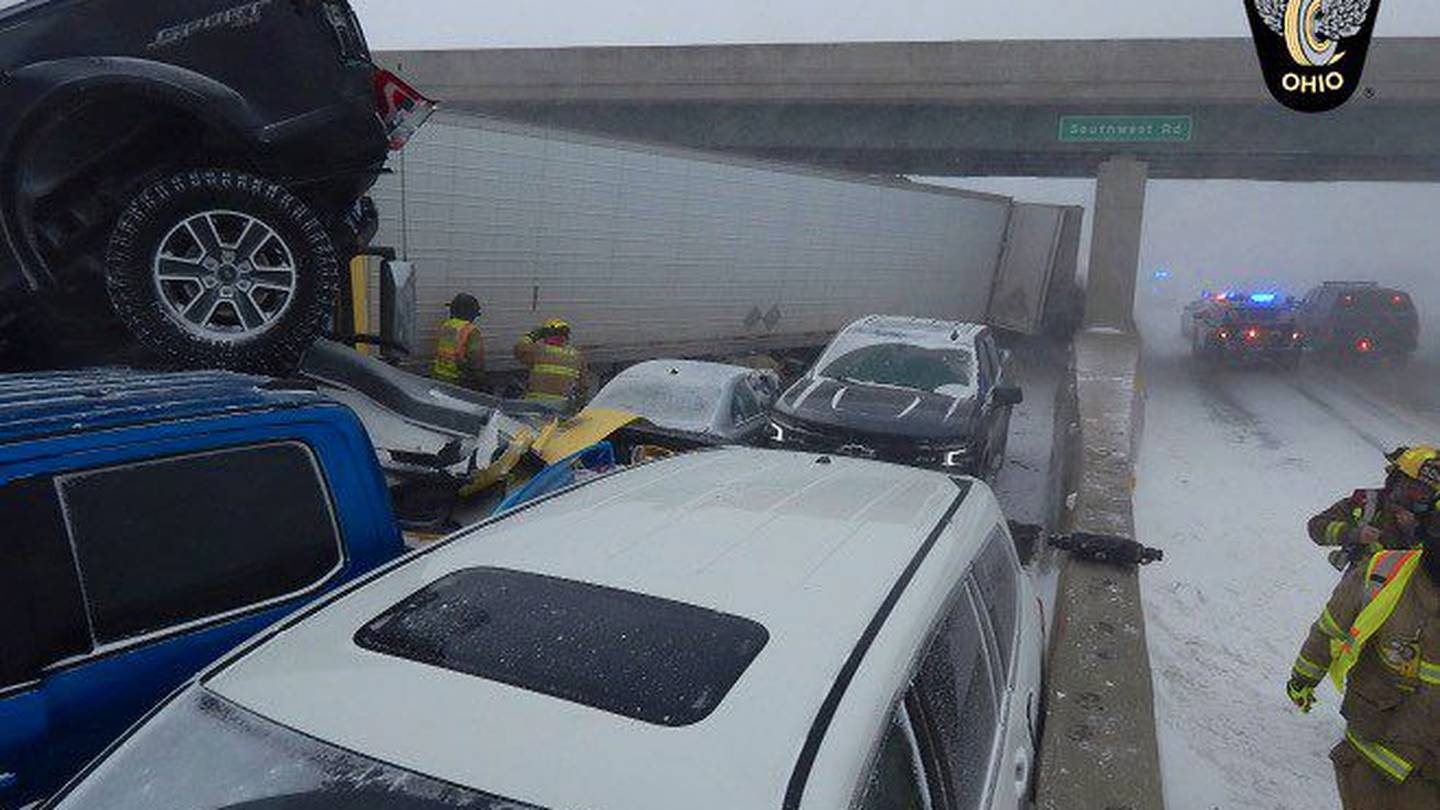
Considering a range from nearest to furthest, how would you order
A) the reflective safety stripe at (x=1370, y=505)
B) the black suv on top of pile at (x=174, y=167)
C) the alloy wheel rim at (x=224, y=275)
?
the black suv on top of pile at (x=174, y=167) < the alloy wheel rim at (x=224, y=275) < the reflective safety stripe at (x=1370, y=505)

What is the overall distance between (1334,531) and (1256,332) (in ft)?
56.8

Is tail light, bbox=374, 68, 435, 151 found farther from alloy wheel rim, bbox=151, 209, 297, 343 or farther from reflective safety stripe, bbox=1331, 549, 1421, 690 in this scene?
reflective safety stripe, bbox=1331, 549, 1421, 690

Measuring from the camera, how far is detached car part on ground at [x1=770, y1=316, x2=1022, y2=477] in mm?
8492

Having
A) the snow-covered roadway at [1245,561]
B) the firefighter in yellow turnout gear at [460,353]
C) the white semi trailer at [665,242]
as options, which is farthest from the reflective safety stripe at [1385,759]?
the white semi trailer at [665,242]

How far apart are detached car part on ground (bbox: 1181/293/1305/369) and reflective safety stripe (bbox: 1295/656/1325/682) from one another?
60.6 ft

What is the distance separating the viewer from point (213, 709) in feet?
6.38

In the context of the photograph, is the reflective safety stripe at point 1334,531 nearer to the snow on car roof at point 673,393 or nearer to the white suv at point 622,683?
the white suv at point 622,683

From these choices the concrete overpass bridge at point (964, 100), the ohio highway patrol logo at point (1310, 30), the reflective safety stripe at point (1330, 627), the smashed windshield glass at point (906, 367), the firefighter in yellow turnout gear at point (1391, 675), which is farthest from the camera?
the concrete overpass bridge at point (964, 100)

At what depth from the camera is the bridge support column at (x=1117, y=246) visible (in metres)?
23.8

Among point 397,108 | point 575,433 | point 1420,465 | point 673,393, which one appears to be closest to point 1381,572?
point 1420,465

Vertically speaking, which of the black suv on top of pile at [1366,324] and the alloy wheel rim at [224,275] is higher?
the alloy wheel rim at [224,275]

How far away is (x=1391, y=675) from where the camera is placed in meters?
3.78

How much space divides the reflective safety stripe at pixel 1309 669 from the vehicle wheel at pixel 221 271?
16.3 feet

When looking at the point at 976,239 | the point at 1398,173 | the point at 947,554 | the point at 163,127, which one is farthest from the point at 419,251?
the point at 1398,173
